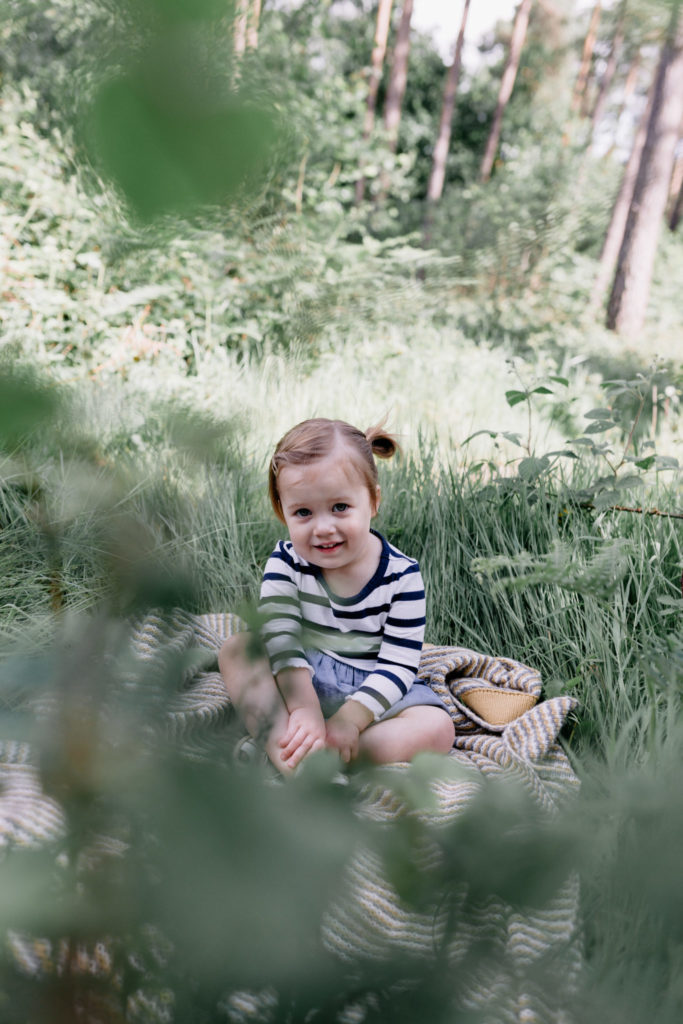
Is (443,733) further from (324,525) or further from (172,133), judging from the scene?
(172,133)

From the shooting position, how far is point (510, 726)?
5.23 ft

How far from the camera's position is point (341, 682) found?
1.61 metres

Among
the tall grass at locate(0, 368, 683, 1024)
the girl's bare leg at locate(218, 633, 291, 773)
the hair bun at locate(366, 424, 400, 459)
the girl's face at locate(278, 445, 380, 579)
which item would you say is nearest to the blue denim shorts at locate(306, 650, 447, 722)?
the girl's face at locate(278, 445, 380, 579)

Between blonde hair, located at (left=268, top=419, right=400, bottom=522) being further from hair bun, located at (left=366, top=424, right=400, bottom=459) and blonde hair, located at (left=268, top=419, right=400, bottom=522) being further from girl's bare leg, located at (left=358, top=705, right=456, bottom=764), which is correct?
girl's bare leg, located at (left=358, top=705, right=456, bottom=764)

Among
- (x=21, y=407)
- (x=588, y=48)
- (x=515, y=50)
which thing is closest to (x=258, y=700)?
(x=21, y=407)

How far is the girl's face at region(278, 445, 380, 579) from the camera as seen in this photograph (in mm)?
1424

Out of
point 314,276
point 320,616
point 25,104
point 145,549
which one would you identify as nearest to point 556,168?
point 314,276

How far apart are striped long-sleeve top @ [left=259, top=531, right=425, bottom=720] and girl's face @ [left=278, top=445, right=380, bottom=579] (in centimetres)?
12

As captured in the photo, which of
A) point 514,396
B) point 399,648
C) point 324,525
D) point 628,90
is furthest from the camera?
point 514,396

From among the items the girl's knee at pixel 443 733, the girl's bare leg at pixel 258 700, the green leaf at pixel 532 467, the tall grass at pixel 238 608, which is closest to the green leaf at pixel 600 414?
the green leaf at pixel 532 467

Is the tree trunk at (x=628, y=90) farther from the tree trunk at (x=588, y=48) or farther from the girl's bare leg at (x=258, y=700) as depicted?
the girl's bare leg at (x=258, y=700)

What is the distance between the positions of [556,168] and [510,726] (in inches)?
58.0

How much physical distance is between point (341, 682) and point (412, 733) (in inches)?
9.6

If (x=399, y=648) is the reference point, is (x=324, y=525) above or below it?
above
